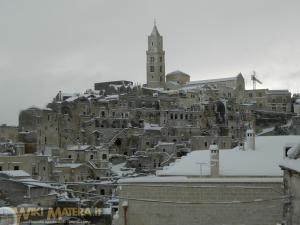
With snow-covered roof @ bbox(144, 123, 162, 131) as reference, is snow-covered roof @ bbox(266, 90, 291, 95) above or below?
above

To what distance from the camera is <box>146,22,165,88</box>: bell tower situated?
77.5 m

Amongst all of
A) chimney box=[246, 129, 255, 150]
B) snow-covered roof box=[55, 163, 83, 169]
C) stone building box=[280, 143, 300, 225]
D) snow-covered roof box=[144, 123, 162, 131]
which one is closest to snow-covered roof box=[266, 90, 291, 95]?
snow-covered roof box=[144, 123, 162, 131]

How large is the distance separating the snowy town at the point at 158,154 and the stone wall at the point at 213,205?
0.02m

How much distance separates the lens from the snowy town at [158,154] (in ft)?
36.6

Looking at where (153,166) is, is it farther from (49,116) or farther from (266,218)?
(266,218)

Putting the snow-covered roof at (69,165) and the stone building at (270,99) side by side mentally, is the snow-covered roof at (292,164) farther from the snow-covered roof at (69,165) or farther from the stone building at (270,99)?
the stone building at (270,99)

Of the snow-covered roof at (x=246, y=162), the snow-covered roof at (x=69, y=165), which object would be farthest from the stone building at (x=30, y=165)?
the snow-covered roof at (x=246, y=162)

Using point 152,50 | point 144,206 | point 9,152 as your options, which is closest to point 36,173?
point 9,152

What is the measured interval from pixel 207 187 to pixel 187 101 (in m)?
56.0

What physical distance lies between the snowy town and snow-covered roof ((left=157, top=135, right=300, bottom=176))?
41 mm

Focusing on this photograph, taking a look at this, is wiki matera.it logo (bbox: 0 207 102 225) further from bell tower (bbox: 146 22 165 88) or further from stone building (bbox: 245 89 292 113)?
bell tower (bbox: 146 22 165 88)

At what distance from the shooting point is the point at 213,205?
11164mm

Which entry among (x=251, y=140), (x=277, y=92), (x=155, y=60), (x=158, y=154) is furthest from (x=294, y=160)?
(x=155, y=60)

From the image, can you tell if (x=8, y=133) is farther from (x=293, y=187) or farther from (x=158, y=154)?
(x=293, y=187)
